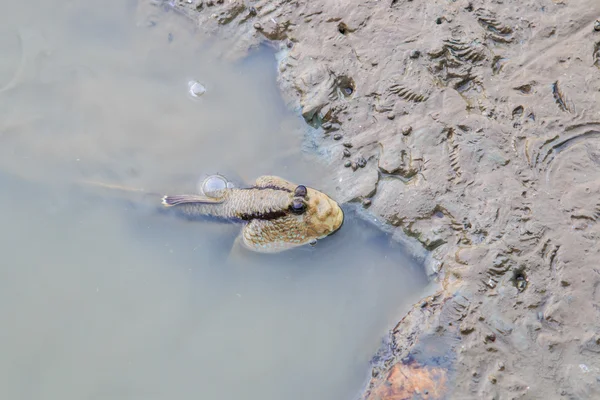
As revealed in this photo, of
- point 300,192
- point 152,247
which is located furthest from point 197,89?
point 300,192

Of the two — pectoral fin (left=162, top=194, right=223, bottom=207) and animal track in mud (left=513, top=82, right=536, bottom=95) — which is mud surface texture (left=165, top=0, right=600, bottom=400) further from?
pectoral fin (left=162, top=194, right=223, bottom=207)

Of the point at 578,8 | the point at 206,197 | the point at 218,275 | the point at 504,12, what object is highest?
the point at 578,8

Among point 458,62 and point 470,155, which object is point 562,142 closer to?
point 470,155

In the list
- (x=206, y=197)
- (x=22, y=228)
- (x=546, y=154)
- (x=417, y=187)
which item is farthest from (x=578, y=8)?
(x=22, y=228)

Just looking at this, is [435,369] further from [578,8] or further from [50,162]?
[50,162]

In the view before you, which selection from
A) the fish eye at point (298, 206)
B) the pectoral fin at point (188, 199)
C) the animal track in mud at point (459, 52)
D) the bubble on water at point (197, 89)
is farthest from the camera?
the bubble on water at point (197, 89)

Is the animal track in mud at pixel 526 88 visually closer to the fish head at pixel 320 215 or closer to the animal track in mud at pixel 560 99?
the animal track in mud at pixel 560 99

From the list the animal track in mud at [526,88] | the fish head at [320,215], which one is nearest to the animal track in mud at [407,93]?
the animal track in mud at [526,88]
